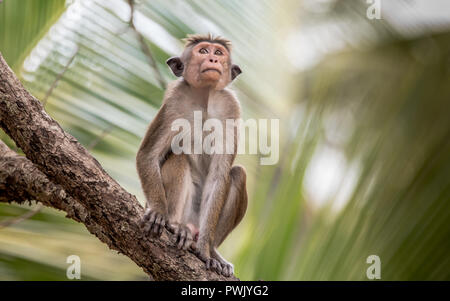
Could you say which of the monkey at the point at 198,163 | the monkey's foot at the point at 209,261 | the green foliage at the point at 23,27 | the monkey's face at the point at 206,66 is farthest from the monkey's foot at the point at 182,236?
the green foliage at the point at 23,27

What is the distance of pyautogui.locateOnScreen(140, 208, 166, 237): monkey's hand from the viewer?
4.28 metres

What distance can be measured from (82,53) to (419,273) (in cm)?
374

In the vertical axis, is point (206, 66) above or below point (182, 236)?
above

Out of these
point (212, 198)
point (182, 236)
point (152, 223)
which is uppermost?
point (212, 198)

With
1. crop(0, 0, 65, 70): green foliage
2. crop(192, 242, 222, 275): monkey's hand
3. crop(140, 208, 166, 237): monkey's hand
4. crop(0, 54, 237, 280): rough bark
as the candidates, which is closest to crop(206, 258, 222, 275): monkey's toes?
crop(192, 242, 222, 275): monkey's hand

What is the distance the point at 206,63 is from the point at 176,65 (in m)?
0.42

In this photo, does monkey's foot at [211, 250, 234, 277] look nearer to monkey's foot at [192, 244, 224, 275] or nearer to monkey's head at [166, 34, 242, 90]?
Answer: monkey's foot at [192, 244, 224, 275]

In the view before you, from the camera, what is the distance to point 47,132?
4051mm

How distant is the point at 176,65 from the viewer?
18.5ft

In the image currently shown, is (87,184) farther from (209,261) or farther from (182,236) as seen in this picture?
(209,261)

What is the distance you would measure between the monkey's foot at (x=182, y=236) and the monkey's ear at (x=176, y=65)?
1784mm

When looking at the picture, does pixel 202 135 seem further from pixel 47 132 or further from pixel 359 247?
pixel 359 247

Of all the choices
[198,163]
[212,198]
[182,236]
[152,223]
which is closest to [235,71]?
[198,163]
